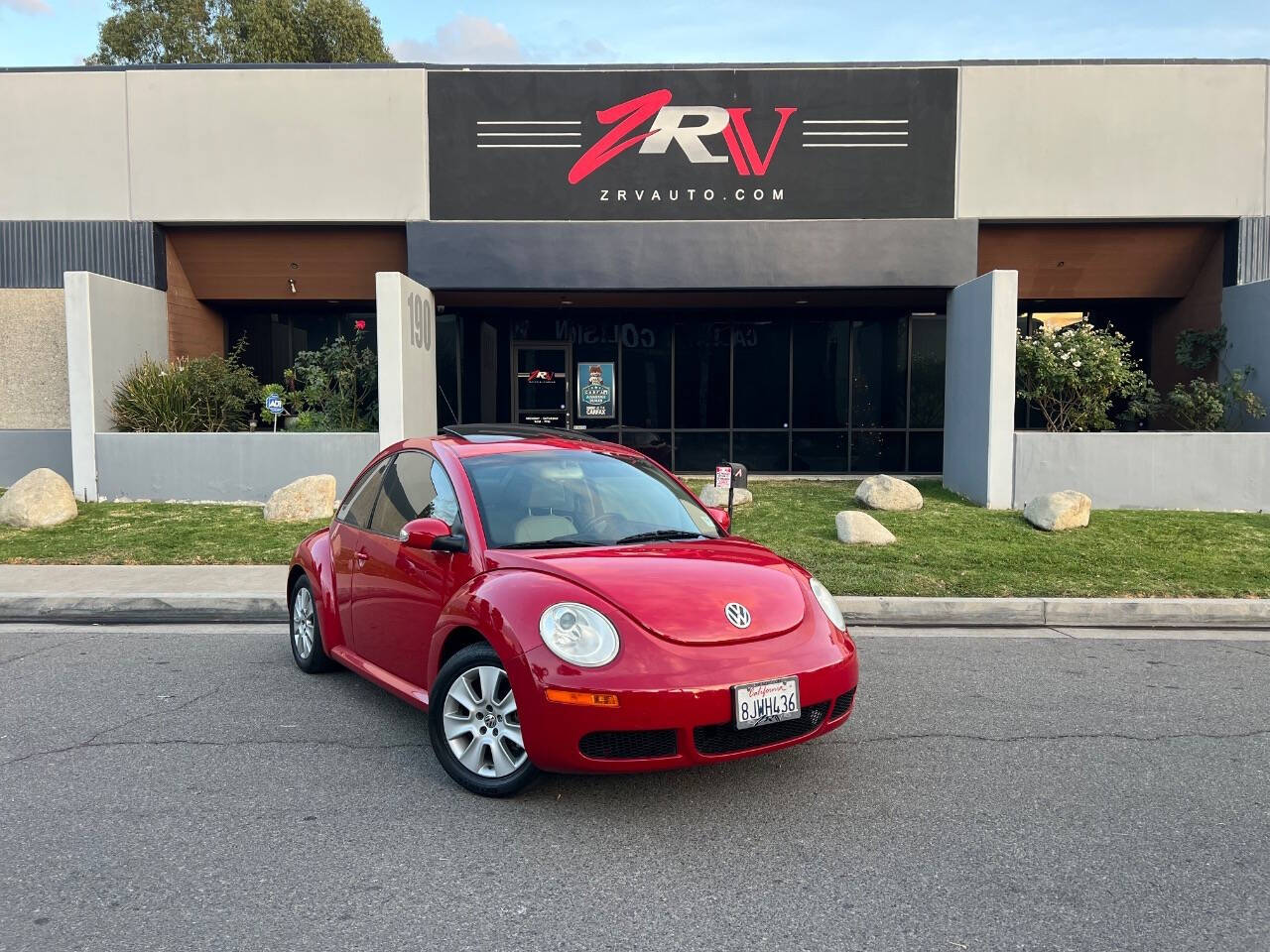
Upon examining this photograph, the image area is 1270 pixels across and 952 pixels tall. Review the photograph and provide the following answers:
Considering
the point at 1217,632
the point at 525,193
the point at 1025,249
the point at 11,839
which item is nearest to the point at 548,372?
the point at 525,193

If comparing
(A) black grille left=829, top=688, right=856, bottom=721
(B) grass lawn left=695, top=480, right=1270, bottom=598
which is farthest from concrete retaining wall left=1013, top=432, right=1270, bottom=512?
(A) black grille left=829, top=688, right=856, bottom=721

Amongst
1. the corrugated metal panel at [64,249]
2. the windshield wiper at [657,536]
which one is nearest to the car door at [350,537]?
the windshield wiper at [657,536]

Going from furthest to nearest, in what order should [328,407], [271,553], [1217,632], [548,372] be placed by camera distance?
1. [548,372]
2. [328,407]
3. [271,553]
4. [1217,632]

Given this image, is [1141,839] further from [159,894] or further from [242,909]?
[159,894]

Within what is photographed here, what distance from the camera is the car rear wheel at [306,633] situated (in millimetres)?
6008

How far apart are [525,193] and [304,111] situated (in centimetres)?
367

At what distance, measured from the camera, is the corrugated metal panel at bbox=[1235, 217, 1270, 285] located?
14.5 m

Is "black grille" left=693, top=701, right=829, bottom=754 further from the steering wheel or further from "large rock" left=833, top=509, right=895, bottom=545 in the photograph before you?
"large rock" left=833, top=509, right=895, bottom=545

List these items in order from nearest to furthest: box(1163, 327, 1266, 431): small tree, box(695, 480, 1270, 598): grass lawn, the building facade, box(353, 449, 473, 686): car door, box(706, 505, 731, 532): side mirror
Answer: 1. box(353, 449, 473, 686): car door
2. box(706, 505, 731, 532): side mirror
3. box(695, 480, 1270, 598): grass lawn
4. box(1163, 327, 1266, 431): small tree
5. the building facade

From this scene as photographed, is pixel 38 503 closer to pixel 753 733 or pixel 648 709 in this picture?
pixel 648 709

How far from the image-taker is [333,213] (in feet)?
48.9

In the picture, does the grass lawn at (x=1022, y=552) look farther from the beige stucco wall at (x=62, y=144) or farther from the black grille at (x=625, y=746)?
the beige stucco wall at (x=62, y=144)

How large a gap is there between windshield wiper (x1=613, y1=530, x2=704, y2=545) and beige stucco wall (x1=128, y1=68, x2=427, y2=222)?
1133cm

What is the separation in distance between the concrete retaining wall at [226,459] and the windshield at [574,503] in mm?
8546
